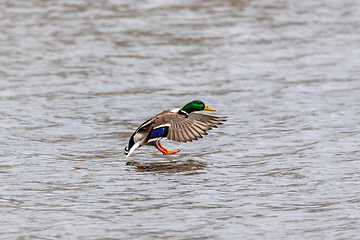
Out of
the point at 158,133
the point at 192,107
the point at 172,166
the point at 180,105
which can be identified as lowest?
the point at 180,105

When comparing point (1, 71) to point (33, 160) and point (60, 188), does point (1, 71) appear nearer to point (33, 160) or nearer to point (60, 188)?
point (33, 160)

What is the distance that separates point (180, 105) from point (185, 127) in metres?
3.49

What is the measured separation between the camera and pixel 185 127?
948 cm

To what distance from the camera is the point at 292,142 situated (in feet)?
34.1

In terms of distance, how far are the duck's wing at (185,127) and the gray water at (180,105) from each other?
360 mm

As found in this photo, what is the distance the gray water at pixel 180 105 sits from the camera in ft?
23.5

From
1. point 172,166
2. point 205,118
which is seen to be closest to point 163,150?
point 172,166

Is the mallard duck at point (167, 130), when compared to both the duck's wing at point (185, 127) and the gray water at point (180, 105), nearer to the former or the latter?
the duck's wing at point (185, 127)

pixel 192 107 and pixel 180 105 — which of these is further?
pixel 180 105

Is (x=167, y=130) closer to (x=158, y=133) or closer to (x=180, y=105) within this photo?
(x=158, y=133)

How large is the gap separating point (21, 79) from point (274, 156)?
6.66m

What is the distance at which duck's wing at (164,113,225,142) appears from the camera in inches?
366

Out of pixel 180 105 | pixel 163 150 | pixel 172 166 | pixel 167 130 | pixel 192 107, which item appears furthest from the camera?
pixel 180 105

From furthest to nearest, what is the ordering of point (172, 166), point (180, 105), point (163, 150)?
point (180, 105) → point (163, 150) → point (172, 166)
